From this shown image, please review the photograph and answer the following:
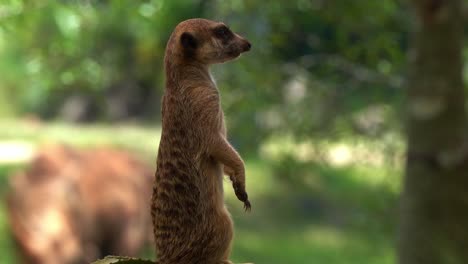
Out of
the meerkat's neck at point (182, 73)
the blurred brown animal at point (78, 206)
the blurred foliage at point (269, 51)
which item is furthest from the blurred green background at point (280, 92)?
the meerkat's neck at point (182, 73)

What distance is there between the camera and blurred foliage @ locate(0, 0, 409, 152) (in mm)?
3020

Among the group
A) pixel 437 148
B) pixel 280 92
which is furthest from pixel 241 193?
pixel 280 92

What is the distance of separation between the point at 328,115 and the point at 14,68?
613cm

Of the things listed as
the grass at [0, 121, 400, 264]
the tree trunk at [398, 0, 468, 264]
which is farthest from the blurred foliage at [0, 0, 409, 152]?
the grass at [0, 121, 400, 264]

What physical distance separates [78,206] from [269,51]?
321 cm

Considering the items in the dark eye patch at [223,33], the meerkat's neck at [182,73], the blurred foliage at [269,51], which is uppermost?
the blurred foliage at [269,51]

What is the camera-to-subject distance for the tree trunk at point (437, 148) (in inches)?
122

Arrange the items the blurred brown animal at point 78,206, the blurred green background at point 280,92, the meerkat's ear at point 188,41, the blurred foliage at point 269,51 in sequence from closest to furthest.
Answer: the meerkat's ear at point 188,41
the blurred foliage at point 269,51
the blurred green background at point 280,92
the blurred brown animal at point 78,206

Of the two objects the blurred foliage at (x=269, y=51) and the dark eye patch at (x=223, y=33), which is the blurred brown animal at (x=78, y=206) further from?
the dark eye patch at (x=223, y=33)

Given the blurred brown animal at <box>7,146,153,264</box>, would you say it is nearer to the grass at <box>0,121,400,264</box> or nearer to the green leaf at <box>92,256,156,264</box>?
the grass at <box>0,121,400,264</box>

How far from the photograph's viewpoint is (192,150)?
3.87 feet

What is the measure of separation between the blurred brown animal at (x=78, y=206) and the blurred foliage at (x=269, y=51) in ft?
2.98

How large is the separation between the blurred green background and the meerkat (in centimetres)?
114

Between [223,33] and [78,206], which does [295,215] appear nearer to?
[78,206]
